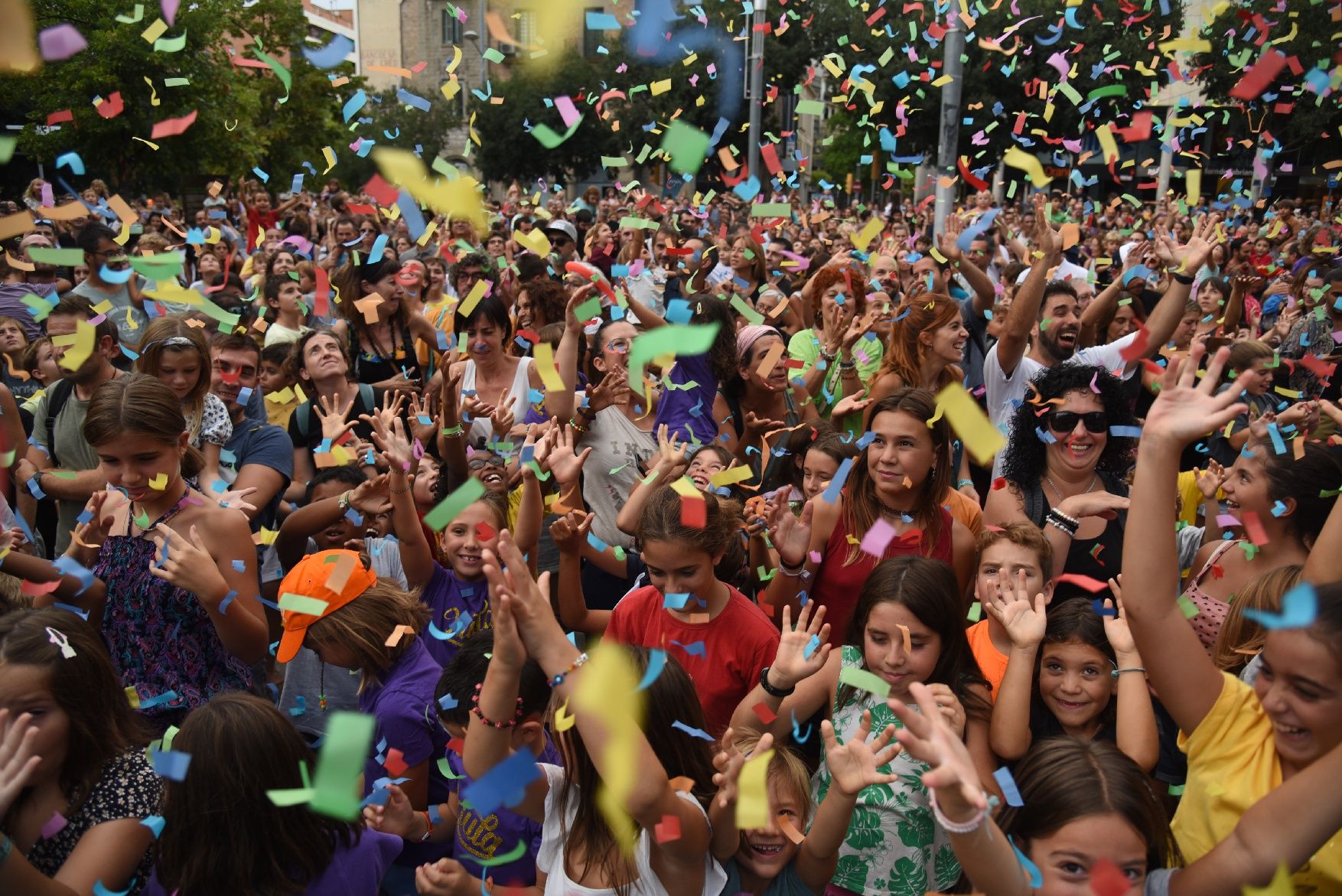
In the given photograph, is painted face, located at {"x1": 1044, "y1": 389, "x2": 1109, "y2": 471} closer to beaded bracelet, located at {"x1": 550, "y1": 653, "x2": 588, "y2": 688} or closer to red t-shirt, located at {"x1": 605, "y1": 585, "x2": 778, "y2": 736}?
red t-shirt, located at {"x1": 605, "y1": 585, "x2": 778, "y2": 736}

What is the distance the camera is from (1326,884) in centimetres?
216

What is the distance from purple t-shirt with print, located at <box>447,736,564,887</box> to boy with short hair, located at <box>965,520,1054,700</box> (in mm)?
1350

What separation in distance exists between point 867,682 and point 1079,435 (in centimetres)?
186

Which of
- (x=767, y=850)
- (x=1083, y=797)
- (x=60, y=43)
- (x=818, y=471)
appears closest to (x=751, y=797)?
(x=767, y=850)

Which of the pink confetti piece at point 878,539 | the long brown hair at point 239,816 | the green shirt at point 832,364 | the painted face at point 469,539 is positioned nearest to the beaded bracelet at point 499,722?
the long brown hair at point 239,816

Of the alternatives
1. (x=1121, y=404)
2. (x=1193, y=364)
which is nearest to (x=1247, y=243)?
(x=1121, y=404)

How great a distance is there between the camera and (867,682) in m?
2.77

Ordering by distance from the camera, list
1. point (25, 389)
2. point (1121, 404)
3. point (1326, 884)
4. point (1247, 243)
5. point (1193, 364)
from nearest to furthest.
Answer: point (1326, 884) < point (1193, 364) < point (1121, 404) < point (25, 389) < point (1247, 243)

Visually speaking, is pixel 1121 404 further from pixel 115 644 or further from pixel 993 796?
pixel 115 644

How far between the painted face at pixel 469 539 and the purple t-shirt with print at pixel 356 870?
1341 mm

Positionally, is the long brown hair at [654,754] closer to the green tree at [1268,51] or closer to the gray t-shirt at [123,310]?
the green tree at [1268,51]

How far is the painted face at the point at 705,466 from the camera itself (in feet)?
14.3

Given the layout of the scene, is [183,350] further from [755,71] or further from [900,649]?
[755,71]

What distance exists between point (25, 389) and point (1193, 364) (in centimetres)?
592
